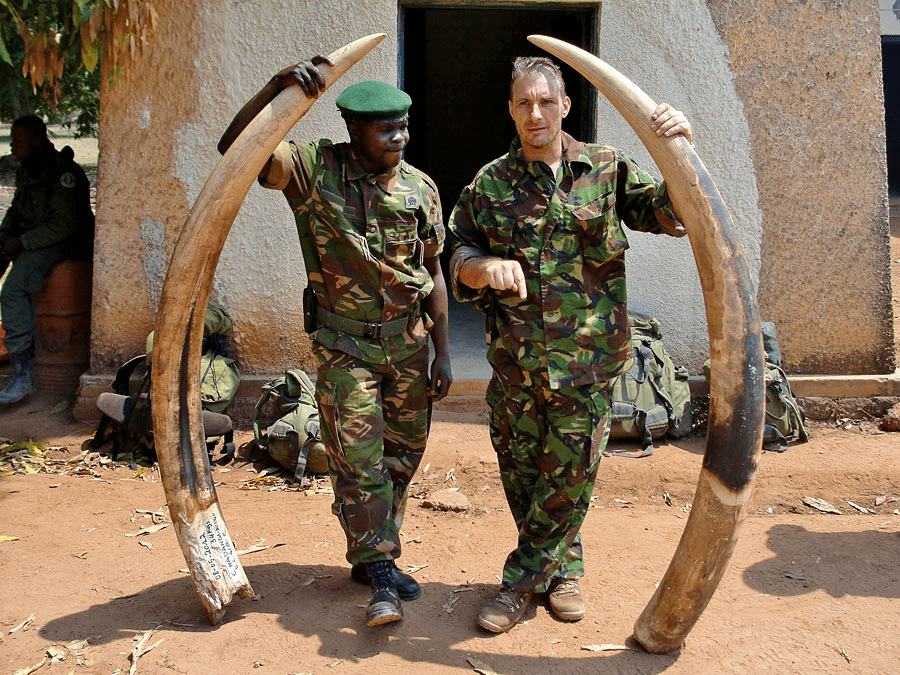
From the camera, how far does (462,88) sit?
12.0m

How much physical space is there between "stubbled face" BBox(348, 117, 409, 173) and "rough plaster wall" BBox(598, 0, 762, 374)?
282 cm

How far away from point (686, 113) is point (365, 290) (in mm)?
3409

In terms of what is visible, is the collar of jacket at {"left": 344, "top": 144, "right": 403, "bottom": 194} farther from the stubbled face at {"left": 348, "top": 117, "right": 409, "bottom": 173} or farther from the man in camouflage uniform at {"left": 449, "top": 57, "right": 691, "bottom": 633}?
the man in camouflage uniform at {"left": 449, "top": 57, "right": 691, "bottom": 633}

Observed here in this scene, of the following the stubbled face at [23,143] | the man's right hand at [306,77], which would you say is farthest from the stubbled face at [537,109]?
the stubbled face at [23,143]

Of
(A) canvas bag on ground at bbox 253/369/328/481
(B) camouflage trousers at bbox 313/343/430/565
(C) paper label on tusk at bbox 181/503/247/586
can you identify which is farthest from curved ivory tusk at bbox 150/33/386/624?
(A) canvas bag on ground at bbox 253/369/328/481

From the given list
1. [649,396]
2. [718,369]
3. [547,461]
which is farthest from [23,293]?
[718,369]

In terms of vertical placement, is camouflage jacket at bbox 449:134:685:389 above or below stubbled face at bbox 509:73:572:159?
below

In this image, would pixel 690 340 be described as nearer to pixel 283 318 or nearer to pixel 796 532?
pixel 796 532

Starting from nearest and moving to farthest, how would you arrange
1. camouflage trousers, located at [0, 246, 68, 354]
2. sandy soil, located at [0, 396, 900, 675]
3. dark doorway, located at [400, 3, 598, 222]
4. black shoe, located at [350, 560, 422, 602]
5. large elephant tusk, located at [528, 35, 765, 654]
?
large elephant tusk, located at [528, 35, 765, 654], sandy soil, located at [0, 396, 900, 675], black shoe, located at [350, 560, 422, 602], camouflage trousers, located at [0, 246, 68, 354], dark doorway, located at [400, 3, 598, 222]

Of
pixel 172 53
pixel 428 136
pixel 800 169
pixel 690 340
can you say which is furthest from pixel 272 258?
pixel 428 136

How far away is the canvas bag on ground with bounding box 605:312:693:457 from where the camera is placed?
17.7 feet

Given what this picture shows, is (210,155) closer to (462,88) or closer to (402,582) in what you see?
(402,582)

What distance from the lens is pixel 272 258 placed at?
227 inches

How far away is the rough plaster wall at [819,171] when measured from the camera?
5562 millimetres
